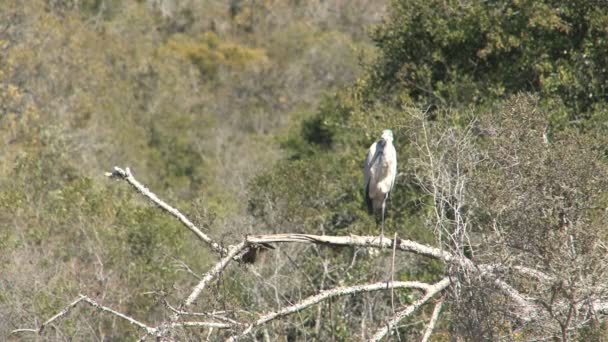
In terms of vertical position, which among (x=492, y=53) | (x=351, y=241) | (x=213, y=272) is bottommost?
(x=492, y=53)

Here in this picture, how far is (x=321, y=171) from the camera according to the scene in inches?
620

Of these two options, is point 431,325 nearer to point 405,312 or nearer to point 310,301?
point 405,312

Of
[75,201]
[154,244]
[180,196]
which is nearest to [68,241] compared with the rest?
[75,201]

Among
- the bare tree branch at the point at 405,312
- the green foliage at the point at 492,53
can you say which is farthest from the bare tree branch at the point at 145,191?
the green foliage at the point at 492,53

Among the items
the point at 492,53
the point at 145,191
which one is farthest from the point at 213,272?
the point at 492,53

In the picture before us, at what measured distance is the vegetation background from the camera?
7656 millimetres

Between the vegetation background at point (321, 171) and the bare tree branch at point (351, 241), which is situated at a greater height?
the bare tree branch at point (351, 241)

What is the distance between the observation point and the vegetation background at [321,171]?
766cm

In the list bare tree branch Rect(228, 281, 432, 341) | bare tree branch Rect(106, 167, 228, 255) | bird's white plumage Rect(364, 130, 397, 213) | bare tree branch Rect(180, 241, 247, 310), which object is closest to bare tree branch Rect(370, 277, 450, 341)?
bare tree branch Rect(228, 281, 432, 341)

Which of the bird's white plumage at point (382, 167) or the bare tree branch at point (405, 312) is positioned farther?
the bird's white plumage at point (382, 167)

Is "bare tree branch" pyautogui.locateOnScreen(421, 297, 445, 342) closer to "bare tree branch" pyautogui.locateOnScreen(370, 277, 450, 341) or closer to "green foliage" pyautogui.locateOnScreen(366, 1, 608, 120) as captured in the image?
"bare tree branch" pyautogui.locateOnScreen(370, 277, 450, 341)

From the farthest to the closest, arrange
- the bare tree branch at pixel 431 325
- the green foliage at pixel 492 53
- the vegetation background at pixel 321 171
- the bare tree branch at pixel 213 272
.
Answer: the green foliage at pixel 492 53 < the vegetation background at pixel 321 171 < the bare tree branch at pixel 431 325 < the bare tree branch at pixel 213 272

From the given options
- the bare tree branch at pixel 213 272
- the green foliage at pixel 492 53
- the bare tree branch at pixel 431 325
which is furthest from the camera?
the green foliage at pixel 492 53

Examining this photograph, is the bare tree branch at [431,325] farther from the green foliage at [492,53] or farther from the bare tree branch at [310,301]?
the green foliage at [492,53]
